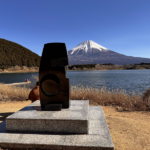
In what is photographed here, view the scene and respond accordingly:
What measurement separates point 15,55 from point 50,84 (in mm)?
96273

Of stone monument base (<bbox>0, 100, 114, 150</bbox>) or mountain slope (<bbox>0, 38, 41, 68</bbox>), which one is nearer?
stone monument base (<bbox>0, 100, 114, 150</bbox>)

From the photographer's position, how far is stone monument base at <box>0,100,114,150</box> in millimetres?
3164

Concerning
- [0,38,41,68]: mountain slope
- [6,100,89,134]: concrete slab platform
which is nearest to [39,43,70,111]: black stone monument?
[6,100,89,134]: concrete slab platform

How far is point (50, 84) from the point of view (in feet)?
14.4

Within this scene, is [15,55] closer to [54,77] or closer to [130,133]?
[54,77]

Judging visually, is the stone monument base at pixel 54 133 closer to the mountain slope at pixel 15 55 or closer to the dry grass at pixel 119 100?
the dry grass at pixel 119 100

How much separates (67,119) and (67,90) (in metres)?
1.08

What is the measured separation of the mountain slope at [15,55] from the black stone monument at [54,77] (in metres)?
85.4

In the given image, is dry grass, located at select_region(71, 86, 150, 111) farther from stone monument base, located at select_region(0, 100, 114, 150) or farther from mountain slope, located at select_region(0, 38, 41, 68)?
mountain slope, located at select_region(0, 38, 41, 68)

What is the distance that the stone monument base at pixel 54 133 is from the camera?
3.16 meters

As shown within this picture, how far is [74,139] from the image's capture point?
331cm

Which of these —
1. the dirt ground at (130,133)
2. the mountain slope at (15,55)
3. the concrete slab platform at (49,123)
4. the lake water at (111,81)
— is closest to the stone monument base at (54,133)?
the concrete slab platform at (49,123)

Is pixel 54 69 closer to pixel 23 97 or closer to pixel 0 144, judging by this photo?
pixel 0 144

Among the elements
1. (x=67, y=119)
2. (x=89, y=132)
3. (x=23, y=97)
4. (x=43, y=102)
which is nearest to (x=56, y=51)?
(x=43, y=102)
